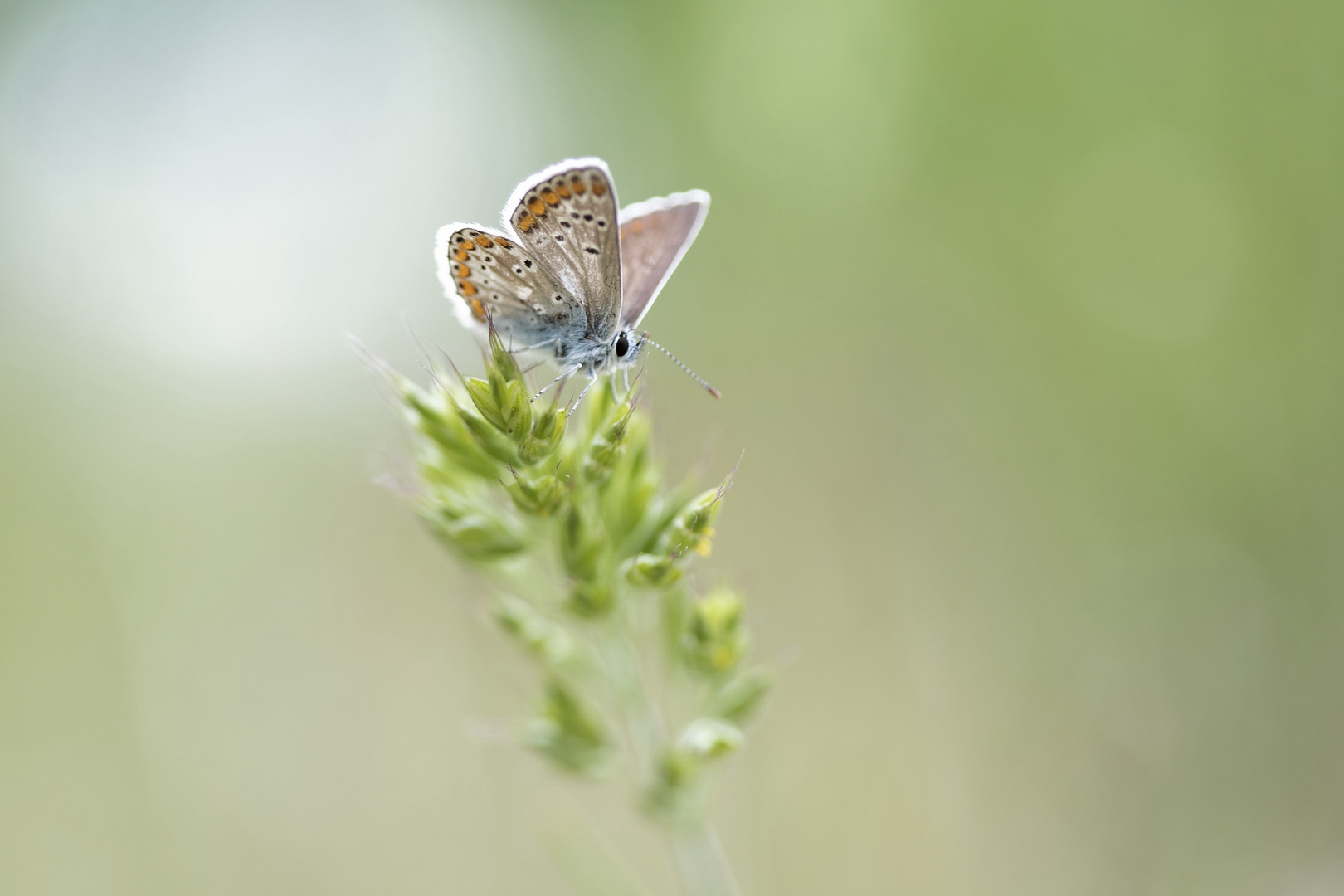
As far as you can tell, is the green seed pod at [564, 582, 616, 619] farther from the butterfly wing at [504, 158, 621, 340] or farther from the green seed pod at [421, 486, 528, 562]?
the butterfly wing at [504, 158, 621, 340]

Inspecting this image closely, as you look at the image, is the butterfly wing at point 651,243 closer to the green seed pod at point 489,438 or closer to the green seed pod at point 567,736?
the green seed pod at point 489,438

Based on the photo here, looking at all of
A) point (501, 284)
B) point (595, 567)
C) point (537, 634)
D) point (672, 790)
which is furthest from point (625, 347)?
point (672, 790)

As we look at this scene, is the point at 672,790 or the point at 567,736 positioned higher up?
the point at 567,736

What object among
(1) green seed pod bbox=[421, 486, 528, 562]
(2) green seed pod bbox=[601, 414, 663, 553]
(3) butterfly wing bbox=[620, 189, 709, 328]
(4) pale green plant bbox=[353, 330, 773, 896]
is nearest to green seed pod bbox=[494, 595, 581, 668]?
(4) pale green plant bbox=[353, 330, 773, 896]

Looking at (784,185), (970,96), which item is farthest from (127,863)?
(970,96)

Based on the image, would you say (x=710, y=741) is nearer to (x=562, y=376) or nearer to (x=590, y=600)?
(x=590, y=600)
